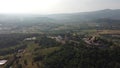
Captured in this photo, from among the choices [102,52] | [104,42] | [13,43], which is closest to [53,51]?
[102,52]

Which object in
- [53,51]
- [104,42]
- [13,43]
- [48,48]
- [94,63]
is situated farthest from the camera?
[13,43]

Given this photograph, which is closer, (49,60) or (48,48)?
(49,60)

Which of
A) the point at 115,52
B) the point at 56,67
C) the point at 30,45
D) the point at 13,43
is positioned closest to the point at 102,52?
the point at 115,52

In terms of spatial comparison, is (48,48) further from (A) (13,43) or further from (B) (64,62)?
(A) (13,43)

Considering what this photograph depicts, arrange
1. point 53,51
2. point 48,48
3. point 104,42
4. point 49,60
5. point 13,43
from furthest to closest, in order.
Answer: point 13,43 < point 104,42 < point 48,48 < point 53,51 < point 49,60

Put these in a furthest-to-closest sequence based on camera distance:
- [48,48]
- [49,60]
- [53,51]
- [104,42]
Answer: [104,42] < [48,48] < [53,51] < [49,60]

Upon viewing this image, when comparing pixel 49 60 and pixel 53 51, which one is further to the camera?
pixel 53 51

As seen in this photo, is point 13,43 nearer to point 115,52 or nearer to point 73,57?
point 73,57

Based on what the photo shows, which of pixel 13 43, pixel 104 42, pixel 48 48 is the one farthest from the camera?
pixel 13 43

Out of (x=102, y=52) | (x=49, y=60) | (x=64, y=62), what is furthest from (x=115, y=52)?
(x=49, y=60)
